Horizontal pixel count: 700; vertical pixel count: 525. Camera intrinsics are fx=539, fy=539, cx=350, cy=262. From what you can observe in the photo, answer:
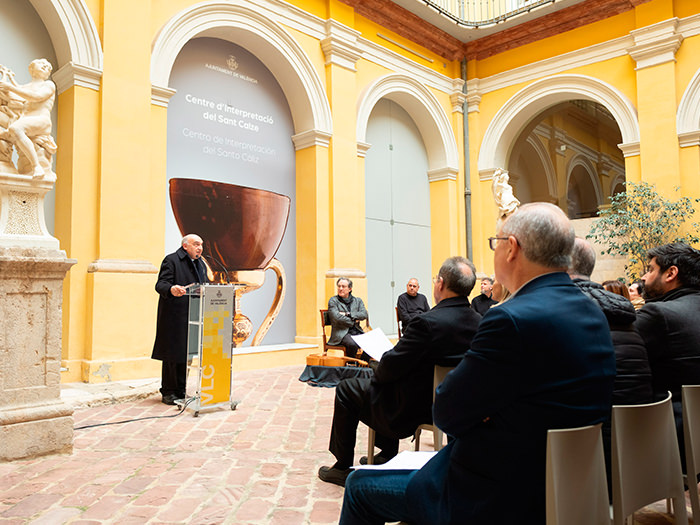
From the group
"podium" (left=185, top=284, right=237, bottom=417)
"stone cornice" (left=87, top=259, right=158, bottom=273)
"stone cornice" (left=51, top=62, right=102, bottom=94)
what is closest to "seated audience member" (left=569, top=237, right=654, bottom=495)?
"podium" (left=185, top=284, right=237, bottom=417)

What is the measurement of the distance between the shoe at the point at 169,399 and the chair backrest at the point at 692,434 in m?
4.53

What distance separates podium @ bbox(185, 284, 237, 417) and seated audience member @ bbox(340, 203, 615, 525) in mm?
3645

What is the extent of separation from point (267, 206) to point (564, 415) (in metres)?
7.72

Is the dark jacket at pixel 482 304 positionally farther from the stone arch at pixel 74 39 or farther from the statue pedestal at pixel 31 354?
the stone arch at pixel 74 39

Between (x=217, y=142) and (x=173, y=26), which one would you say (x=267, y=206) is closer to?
(x=217, y=142)

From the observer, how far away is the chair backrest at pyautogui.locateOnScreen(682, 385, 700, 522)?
2299 mm

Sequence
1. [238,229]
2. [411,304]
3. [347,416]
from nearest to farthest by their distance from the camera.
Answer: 1. [347,416]
2. [238,229]
3. [411,304]

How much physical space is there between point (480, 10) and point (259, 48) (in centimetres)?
617

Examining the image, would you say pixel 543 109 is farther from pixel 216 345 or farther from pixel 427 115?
pixel 216 345

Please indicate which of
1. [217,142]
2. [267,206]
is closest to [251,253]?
[267,206]

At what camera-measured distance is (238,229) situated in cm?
827

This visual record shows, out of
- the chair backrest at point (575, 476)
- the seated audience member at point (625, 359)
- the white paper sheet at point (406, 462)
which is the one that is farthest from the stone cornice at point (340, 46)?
the chair backrest at point (575, 476)

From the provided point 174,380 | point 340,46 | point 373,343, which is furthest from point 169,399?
point 340,46

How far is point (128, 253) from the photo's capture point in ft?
21.2
